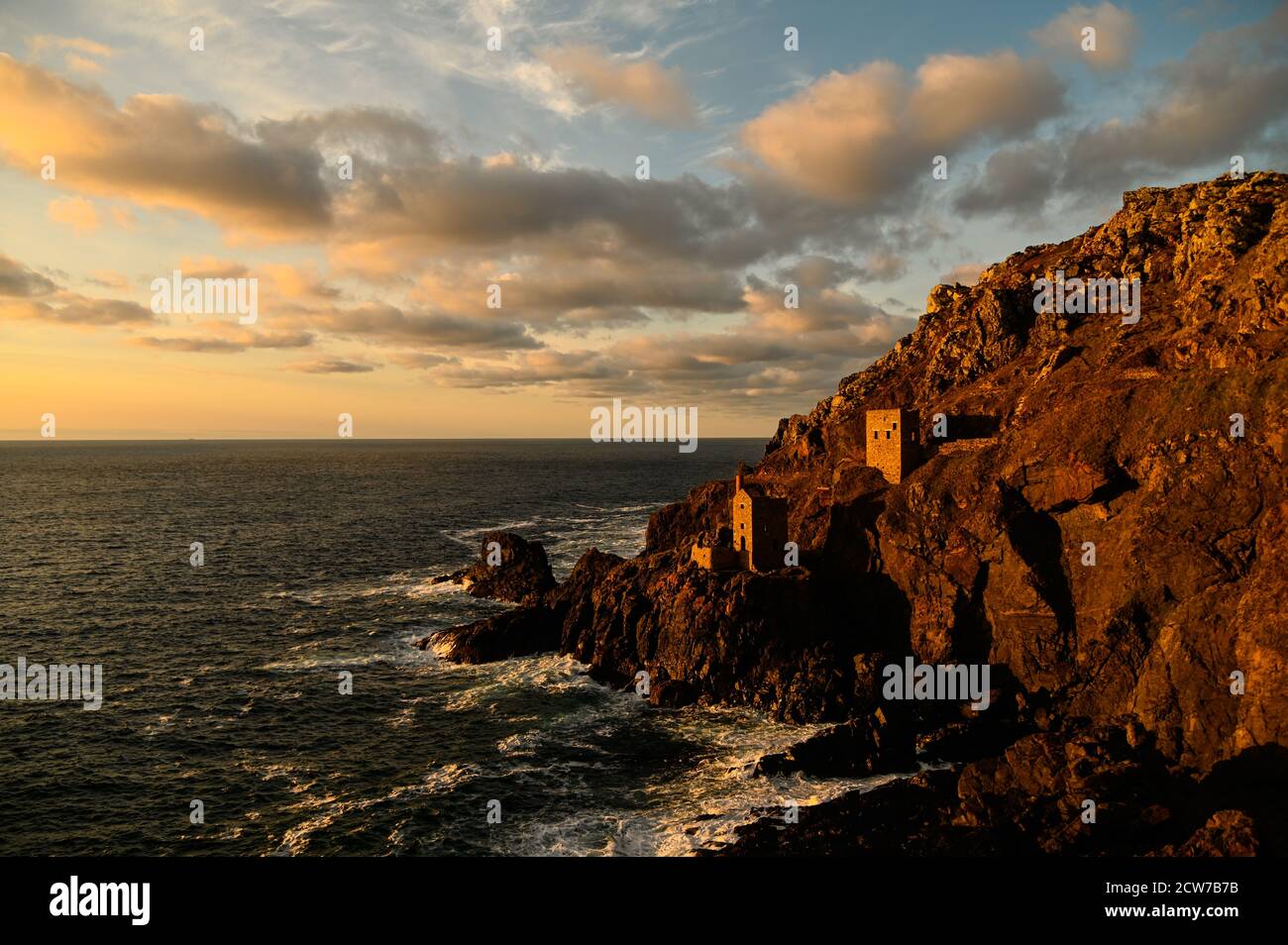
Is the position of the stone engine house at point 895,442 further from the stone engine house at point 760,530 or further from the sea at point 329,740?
the sea at point 329,740

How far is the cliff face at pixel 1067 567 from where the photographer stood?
4456 centimetres

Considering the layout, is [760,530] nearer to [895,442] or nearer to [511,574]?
[895,442]

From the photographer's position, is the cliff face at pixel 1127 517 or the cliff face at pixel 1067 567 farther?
the cliff face at pixel 1067 567

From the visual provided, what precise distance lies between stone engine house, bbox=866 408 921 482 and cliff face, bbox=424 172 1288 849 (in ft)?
5.44

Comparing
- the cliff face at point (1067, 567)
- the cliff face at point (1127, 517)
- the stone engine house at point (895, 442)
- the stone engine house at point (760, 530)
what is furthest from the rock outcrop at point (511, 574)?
the stone engine house at point (895, 442)

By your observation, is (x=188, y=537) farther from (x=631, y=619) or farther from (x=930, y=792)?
(x=930, y=792)

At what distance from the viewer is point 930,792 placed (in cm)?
4184

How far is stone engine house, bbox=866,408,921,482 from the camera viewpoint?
229 feet

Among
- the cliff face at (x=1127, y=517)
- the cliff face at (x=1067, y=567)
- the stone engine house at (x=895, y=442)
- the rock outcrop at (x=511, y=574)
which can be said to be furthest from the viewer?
the rock outcrop at (x=511, y=574)

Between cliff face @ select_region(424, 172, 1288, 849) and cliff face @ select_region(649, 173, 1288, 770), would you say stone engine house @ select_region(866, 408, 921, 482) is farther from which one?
cliff face @ select_region(649, 173, 1288, 770)

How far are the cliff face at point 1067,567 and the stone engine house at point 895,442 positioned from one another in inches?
65.2

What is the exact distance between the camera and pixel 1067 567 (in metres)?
54.2
